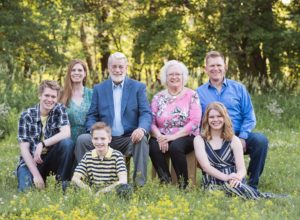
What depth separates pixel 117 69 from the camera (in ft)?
22.8

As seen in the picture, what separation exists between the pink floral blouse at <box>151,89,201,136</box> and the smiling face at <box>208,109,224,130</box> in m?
0.28

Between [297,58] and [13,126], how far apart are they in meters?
7.66

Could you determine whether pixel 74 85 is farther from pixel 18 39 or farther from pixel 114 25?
pixel 114 25

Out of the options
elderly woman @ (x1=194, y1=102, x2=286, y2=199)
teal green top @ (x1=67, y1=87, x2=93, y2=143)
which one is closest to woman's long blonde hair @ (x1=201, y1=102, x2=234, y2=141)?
elderly woman @ (x1=194, y1=102, x2=286, y2=199)

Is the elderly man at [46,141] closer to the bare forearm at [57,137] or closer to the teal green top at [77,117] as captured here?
the bare forearm at [57,137]

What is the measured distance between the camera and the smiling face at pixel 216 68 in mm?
7066

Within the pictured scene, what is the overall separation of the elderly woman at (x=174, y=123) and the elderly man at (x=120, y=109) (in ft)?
0.52

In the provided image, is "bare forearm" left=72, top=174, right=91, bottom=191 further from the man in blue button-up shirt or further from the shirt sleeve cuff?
the shirt sleeve cuff

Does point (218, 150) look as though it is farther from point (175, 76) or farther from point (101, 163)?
point (101, 163)

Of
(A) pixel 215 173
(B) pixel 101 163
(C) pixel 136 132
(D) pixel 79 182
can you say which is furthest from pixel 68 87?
(A) pixel 215 173

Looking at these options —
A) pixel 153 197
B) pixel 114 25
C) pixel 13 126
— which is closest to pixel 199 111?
pixel 153 197

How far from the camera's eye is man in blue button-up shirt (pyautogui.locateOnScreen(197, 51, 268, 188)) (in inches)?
274

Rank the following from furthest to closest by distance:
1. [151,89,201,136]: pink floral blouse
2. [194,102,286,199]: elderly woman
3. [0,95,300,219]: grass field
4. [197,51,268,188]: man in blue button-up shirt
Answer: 1. [197,51,268,188]: man in blue button-up shirt
2. [151,89,201,136]: pink floral blouse
3. [194,102,286,199]: elderly woman
4. [0,95,300,219]: grass field

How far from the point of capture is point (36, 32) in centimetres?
1554
